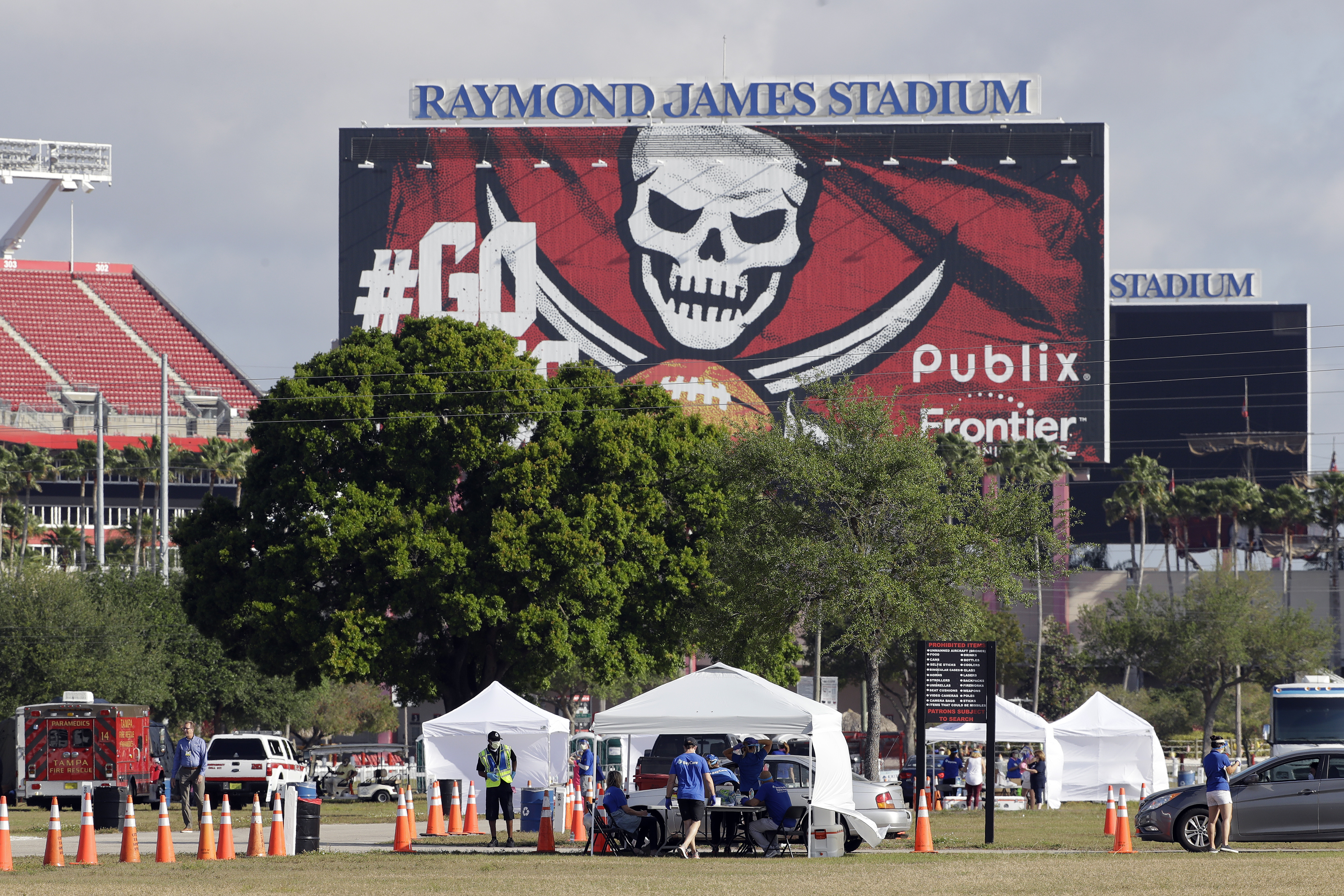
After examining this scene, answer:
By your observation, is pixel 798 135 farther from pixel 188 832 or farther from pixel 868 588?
pixel 188 832

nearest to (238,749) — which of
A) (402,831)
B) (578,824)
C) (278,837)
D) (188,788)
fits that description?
Result: (188,788)

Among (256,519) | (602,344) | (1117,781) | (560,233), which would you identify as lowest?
(1117,781)

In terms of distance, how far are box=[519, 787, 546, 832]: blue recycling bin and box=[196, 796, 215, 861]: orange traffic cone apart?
7203 millimetres

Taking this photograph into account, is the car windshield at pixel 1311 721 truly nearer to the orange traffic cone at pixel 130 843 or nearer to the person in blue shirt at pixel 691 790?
the person in blue shirt at pixel 691 790

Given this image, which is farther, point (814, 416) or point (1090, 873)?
point (814, 416)

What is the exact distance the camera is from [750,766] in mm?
24812

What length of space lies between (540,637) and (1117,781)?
1484cm

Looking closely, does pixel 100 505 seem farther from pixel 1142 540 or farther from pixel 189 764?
pixel 1142 540

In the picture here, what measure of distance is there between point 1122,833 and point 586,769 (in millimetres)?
19221

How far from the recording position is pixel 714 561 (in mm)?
44656

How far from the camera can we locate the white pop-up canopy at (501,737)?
32.8 m

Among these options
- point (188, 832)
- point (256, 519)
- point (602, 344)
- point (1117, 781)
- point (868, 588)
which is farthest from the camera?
point (602, 344)

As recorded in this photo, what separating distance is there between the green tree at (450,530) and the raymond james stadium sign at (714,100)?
55349 mm

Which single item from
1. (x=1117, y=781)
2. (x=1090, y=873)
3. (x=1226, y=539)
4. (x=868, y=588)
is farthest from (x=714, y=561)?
(x=1226, y=539)
